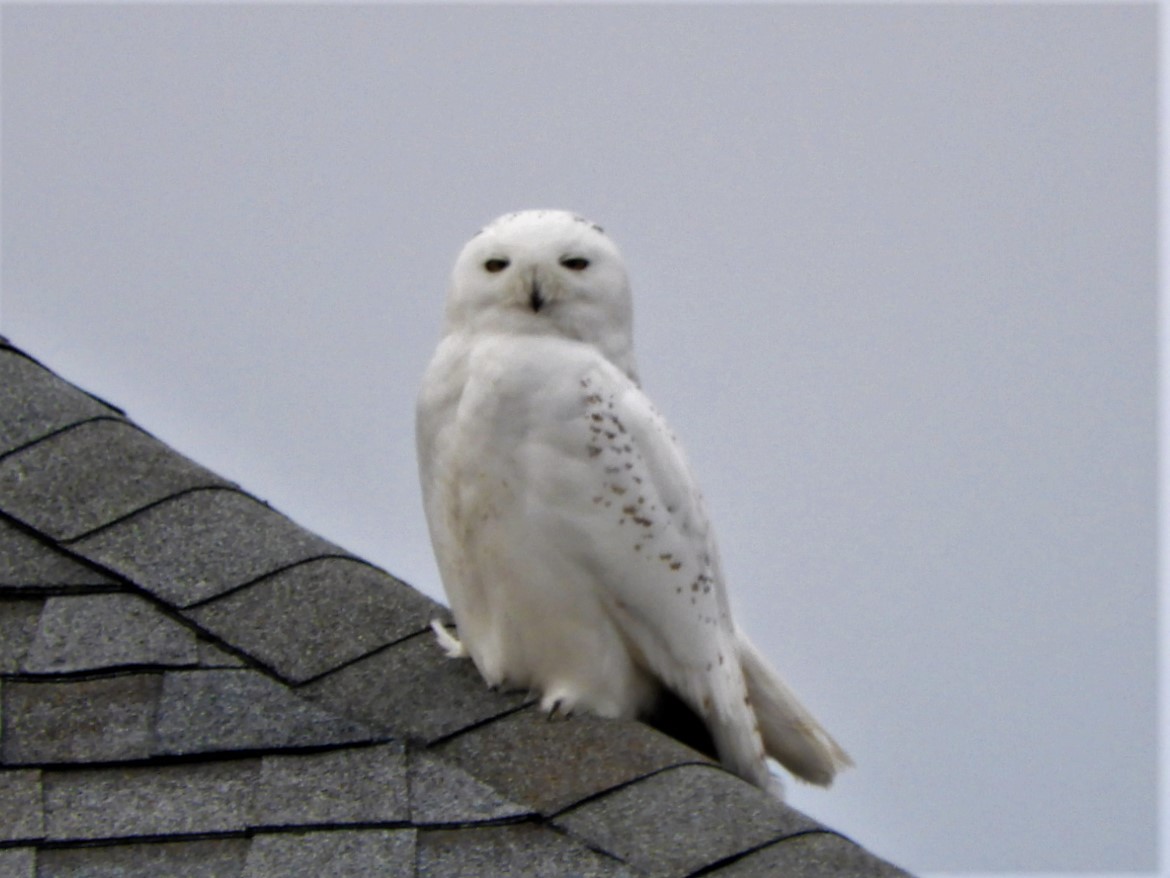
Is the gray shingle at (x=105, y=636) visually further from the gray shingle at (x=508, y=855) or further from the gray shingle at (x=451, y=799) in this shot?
the gray shingle at (x=508, y=855)

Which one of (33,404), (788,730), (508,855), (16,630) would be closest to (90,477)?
(33,404)

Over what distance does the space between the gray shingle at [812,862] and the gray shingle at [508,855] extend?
175mm

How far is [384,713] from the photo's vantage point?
3.62m

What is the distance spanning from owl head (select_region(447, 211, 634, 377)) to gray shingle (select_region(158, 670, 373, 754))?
2.79 ft

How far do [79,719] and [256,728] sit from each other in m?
0.27

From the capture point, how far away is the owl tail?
4.20 metres

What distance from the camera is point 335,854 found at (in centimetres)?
332

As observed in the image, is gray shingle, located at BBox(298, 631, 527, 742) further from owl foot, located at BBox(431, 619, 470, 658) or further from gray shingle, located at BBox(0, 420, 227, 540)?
gray shingle, located at BBox(0, 420, 227, 540)

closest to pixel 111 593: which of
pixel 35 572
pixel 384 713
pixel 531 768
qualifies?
pixel 35 572

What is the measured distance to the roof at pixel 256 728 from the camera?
334cm

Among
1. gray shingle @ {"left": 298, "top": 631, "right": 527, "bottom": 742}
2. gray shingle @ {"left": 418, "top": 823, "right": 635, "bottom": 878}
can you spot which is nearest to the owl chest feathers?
gray shingle @ {"left": 298, "top": 631, "right": 527, "bottom": 742}

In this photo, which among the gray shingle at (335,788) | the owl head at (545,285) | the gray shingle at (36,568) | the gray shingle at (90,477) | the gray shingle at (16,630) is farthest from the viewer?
the owl head at (545,285)

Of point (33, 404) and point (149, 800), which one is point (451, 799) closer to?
point (149, 800)

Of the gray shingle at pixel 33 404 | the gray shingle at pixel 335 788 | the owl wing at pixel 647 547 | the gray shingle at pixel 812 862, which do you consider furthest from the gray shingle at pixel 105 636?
the gray shingle at pixel 812 862
